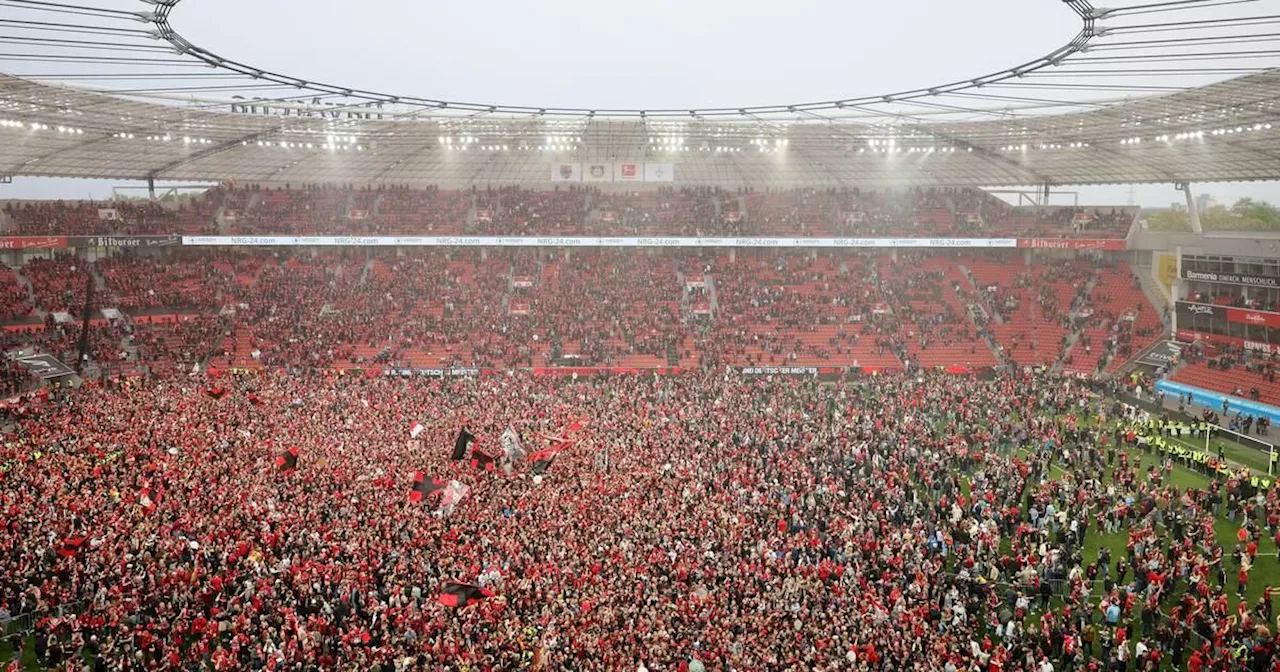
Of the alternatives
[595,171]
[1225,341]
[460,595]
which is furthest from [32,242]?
[1225,341]

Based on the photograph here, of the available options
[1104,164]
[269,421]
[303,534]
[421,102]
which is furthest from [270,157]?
[1104,164]

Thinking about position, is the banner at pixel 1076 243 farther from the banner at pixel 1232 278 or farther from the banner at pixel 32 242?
the banner at pixel 32 242

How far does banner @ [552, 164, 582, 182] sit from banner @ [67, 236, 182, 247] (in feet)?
69.1

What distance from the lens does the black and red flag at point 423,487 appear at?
18.8m

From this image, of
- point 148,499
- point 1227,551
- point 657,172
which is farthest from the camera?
point 657,172

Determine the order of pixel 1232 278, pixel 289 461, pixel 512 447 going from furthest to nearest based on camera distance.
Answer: pixel 1232 278
pixel 512 447
pixel 289 461

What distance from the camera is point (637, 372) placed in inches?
1455

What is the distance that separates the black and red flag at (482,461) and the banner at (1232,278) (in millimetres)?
32809

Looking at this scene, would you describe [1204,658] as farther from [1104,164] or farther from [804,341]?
[1104,164]

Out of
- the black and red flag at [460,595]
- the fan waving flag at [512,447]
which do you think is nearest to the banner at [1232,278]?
the fan waving flag at [512,447]

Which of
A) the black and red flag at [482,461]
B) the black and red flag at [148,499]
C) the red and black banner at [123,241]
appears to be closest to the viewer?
the black and red flag at [148,499]

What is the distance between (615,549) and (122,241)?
39380 millimetres

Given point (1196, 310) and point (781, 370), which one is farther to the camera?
point (781, 370)

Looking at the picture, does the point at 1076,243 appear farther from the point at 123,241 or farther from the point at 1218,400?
the point at 123,241
